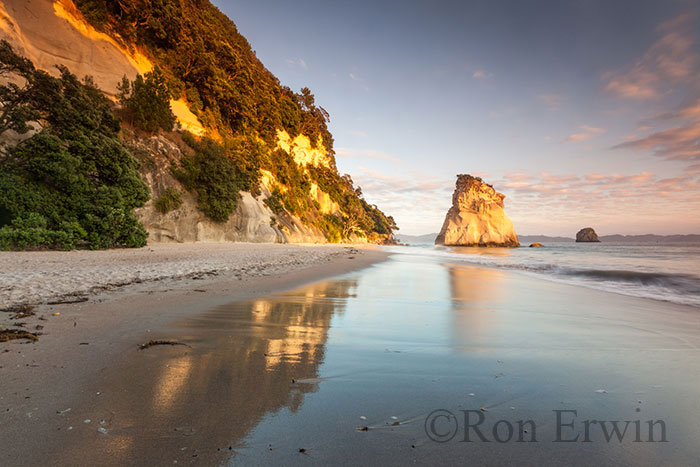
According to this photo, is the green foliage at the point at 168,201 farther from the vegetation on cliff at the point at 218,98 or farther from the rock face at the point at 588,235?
the rock face at the point at 588,235

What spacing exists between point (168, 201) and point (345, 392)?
17767 millimetres

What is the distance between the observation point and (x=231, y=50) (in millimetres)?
24047

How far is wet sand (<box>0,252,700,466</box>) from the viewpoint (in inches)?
54.8

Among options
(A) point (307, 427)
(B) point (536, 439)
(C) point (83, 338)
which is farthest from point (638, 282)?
(C) point (83, 338)

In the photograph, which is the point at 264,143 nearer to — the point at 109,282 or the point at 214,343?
the point at 109,282

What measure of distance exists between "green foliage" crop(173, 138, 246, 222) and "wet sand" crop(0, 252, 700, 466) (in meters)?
16.0

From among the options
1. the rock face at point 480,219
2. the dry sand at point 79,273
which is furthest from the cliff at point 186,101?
the rock face at point 480,219

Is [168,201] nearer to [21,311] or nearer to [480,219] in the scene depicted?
[21,311]

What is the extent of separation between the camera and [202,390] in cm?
195

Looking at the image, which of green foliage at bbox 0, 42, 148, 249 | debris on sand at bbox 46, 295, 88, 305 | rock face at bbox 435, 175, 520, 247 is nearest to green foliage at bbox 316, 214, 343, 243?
green foliage at bbox 0, 42, 148, 249

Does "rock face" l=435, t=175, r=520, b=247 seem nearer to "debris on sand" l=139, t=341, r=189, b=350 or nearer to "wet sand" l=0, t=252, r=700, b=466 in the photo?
"wet sand" l=0, t=252, r=700, b=466

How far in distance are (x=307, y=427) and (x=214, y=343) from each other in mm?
1745

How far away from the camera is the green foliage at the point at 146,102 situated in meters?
16.9

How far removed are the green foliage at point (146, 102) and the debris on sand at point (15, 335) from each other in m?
18.4
